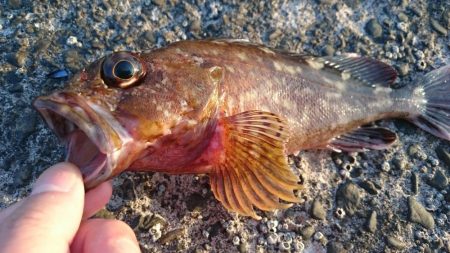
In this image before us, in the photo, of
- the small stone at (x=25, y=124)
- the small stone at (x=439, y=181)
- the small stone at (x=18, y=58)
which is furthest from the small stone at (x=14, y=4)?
the small stone at (x=439, y=181)

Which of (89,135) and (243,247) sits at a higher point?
(89,135)

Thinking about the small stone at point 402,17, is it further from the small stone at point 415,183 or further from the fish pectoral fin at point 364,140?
the small stone at point 415,183

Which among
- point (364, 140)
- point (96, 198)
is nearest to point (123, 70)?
point (96, 198)

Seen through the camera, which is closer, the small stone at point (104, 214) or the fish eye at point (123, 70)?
the fish eye at point (123, 70)

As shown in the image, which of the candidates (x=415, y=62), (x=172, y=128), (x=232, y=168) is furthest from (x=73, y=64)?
(x=415, y=62)

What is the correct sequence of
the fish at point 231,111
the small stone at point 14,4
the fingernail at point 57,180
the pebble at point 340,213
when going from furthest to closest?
the small stone at point 14,4
the pebble at point 340,213
the fish at point 231,111
the fingernail at point 57,180

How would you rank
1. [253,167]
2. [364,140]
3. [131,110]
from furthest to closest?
[364,140]
[253,167]
[131,110]

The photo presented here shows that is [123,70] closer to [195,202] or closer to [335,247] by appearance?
[195,202]

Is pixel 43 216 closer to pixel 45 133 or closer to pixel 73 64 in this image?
pixel 45 133
